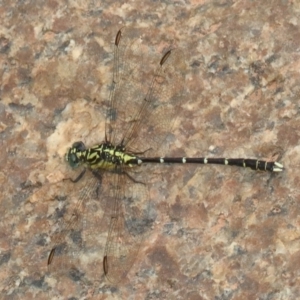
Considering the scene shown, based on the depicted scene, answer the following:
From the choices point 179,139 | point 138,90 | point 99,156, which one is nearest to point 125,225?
point 99,156

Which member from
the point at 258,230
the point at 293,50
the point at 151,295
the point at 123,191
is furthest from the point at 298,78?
the point at 151,295

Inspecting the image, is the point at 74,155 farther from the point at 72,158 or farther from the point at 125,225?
the point at 125,225

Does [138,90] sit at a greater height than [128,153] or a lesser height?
greater

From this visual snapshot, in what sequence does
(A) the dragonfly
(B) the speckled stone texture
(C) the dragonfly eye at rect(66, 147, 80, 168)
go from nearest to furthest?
(B) the speckled stone texture
(A) the dragonfly
(C) the dragonfly eye at rect(66, 147, 80, 168)

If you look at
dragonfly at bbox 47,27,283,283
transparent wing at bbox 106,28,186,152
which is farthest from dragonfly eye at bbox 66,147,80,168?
transparent wing at bbox 106,28,186,152

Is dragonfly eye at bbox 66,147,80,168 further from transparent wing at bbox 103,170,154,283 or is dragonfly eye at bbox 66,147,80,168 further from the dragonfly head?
transparent wing at bbox 103,170,154,283

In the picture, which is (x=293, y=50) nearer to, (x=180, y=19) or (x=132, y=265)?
(x=180, y=19)

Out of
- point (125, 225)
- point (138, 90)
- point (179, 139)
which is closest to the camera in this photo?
point (125, 225)
